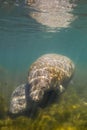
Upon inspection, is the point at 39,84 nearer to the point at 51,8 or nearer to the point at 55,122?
the point at 55,122

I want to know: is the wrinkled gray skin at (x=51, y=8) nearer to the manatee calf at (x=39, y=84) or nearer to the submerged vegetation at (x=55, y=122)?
the manatee calf at (x=39, y=84)

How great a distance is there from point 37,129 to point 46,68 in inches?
191

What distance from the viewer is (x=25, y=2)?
61.1 ft

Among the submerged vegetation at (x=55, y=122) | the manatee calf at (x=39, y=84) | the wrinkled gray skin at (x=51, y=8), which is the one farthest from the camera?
the wrinkled gray skin at (x=51, y=8)

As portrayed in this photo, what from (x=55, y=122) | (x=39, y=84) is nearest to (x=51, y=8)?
(x=39, y=84)

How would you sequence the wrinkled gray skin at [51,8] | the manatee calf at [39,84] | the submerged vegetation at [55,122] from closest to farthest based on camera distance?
1. the submerged vegetation at [55,122]
2. the manatee calf at [39,84]
3. the wrinkled gray skin at [51,8]

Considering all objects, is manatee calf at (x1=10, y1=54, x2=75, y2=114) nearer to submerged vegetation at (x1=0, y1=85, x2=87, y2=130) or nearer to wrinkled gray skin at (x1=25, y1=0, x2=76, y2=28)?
submerged vegetation at (x1=0, y1=85, x2=87, y2=130)

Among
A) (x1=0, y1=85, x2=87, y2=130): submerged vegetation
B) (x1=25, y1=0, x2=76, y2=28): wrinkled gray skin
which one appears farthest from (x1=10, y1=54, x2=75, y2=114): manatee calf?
(x1=25, y1=0, x2=76, y2=28): wrinkled gray skin

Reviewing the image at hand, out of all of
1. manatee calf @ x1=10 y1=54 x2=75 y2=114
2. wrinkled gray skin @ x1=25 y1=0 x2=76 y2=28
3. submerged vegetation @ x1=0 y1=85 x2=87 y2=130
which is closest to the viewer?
submerged vegetation @ x1=0 y1=85 x2=87 y2=130

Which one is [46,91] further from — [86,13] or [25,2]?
[86,13]

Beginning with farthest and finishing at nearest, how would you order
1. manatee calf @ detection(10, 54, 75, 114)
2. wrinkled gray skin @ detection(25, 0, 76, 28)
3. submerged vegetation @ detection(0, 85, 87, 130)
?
wrinkled gray skin @ detection(25, 0, 76, 28) → manatee calf @ detection(10, 54, 75, 114) → submerged vegetation @ detection(0, 85, 87, 130)

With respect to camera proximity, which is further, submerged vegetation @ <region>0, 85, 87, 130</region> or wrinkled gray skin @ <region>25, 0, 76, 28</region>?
wrinkled gray skin @ <region>25, 0, 76, 28</region>

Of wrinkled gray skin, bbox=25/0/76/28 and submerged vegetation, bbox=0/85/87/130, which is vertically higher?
wrinkled gray skin, bbox=25/0/76/28

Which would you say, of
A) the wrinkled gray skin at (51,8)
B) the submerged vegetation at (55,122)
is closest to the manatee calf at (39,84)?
the submerged vegetation at (55,122)
